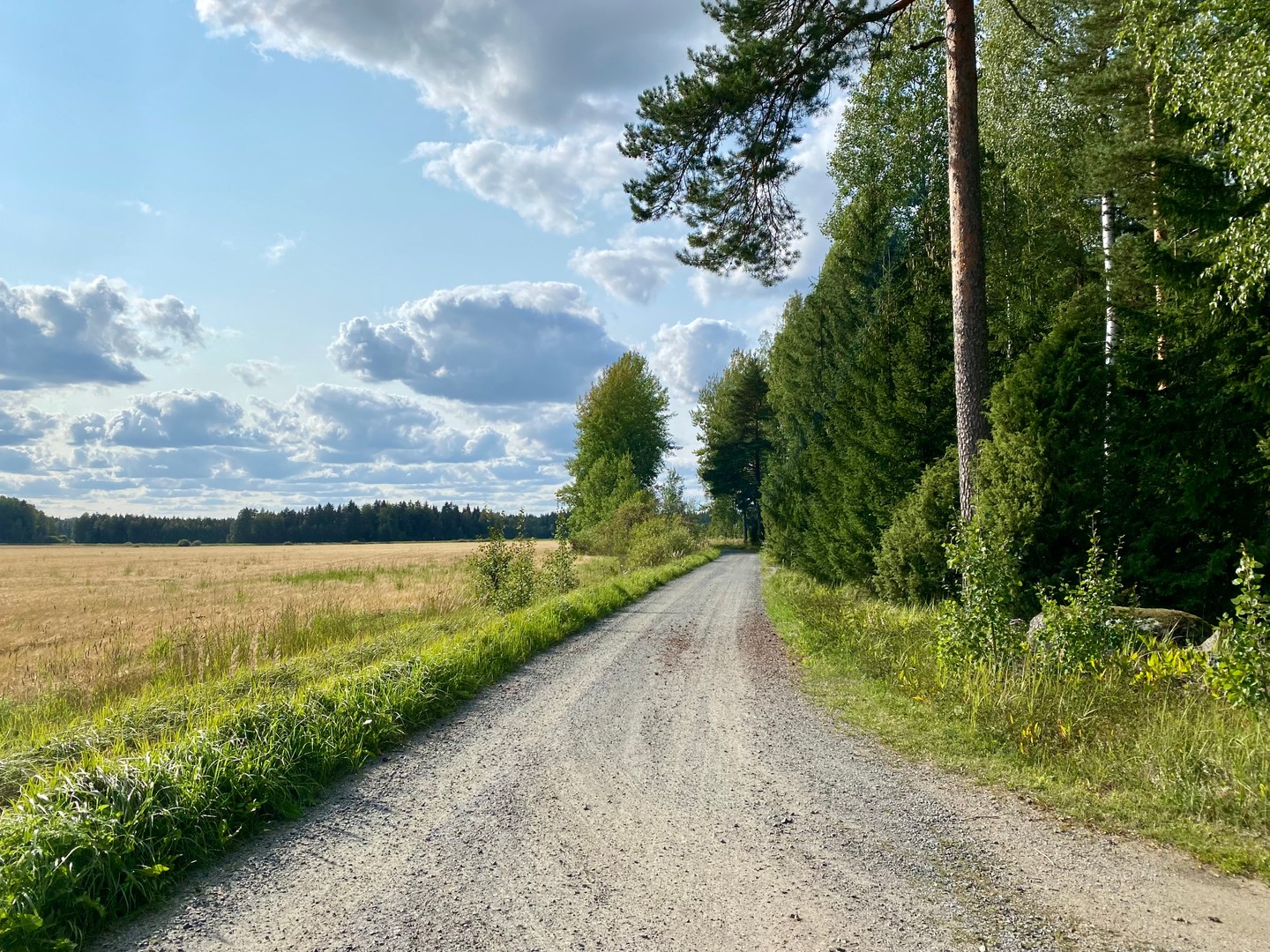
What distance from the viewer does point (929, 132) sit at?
22.1m

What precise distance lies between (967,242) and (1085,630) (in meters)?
5.77

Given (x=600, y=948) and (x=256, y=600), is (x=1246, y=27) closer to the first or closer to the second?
(x=600, y=948)

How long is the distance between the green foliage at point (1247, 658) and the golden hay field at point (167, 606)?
8.86 meters

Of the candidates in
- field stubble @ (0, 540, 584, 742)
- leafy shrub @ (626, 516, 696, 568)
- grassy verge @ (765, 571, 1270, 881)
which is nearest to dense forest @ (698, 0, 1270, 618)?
grassy verge @ (765, 571, 1270, 881)

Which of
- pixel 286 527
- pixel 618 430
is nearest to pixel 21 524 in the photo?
pixel 286 527

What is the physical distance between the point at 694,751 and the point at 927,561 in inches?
303

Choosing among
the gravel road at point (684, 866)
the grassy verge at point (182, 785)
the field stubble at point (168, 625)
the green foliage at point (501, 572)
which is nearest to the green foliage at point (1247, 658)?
the gravel road at point (684, 866)

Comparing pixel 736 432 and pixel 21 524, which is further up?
pixel 736 432

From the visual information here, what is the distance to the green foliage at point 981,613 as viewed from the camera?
751cm

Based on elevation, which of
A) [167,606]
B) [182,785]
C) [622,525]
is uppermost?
[622,525]

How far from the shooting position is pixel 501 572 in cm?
1606

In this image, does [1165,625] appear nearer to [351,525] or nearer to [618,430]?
[618,430]

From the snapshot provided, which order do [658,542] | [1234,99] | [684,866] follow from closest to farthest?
[684,866], [1234,99], [658,542]

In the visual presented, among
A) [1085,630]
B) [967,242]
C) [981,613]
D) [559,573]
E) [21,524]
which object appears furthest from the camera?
[21,524]
